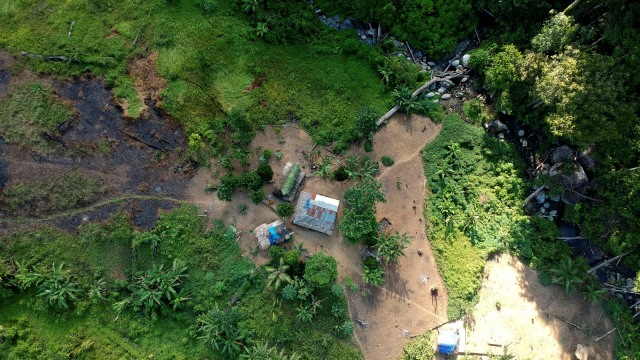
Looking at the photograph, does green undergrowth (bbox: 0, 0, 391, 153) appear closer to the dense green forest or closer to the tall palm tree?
the dense green forest

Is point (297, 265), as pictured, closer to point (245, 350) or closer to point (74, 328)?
point (245, 350)

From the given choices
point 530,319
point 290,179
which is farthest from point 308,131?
point 530,319

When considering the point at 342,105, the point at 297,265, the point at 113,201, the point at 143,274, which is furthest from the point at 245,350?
the point at 342,105

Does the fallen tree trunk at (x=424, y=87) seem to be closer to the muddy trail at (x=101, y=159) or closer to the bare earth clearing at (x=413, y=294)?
the bare earth clearing at (x=413, y=294)

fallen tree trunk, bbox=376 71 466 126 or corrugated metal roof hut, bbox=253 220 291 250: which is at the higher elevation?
fallen tree trunk, bbox=376 71 466 126

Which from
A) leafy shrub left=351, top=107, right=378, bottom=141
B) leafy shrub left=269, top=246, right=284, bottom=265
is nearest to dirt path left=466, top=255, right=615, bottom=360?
leafy shrub left=351, top=107, right=378, bottom=141

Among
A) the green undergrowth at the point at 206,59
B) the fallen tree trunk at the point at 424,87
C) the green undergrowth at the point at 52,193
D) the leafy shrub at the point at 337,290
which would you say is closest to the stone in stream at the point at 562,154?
the fallen tree trunk at the point at 424,87
